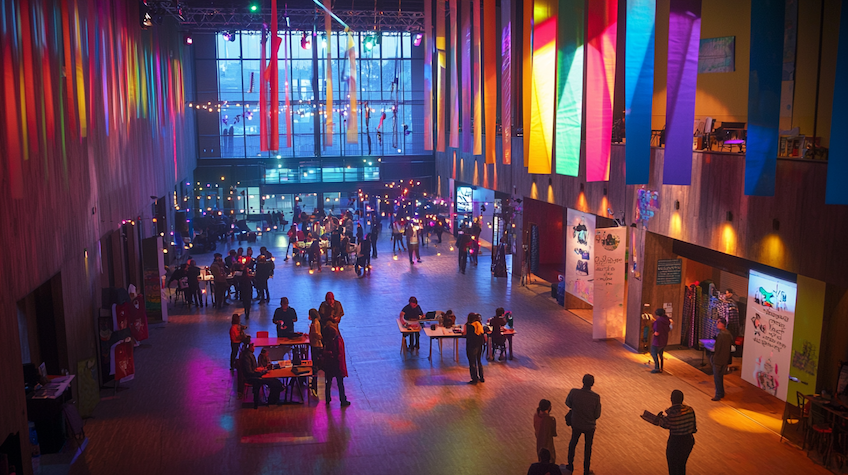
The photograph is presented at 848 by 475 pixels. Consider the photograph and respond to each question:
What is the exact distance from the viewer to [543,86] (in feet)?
45.5

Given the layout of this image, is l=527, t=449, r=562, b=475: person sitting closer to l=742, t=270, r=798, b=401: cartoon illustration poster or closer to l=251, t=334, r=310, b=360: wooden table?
l=742, t=270, r=798, b=401: cartoon illustration poster

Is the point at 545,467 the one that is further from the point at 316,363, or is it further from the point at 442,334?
the point at 442,334

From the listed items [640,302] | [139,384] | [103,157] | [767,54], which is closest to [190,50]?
[103,157]

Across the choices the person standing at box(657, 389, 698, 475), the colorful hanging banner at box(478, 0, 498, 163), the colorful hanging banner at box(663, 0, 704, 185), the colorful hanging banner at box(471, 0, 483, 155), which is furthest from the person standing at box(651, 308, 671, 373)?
the colorful hanging banner at box(471, 0, 483, 155)

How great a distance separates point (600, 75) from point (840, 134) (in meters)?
5.33

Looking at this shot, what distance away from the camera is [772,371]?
30.9ft

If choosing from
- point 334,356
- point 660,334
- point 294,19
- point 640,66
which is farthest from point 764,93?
point 294,19

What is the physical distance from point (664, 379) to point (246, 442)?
678cm

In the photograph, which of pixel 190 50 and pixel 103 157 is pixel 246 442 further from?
pixel 190 50

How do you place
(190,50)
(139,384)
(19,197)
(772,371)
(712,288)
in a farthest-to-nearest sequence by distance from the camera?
(190,50) → (712,288) → (139,384) → (772,371) → (19,197)

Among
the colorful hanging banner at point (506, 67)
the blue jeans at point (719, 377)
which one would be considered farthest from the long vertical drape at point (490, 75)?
the blue jeans at point (719, 377)

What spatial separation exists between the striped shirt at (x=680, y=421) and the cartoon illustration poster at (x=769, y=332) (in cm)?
298

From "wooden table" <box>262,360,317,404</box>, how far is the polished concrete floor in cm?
44

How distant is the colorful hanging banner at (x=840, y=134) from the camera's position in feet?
22.4
